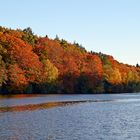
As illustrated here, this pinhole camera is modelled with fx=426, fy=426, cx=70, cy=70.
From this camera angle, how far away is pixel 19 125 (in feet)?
144

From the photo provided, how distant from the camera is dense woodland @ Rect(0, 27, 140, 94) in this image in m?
117

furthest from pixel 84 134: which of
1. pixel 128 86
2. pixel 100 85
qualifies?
pixel 128 86

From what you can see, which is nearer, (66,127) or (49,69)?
(66,127)

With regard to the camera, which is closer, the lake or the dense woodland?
the lake

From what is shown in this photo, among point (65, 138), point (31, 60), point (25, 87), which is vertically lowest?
point (65, 138)

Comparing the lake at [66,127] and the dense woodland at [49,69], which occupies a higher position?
the dense woodland at [49,69]

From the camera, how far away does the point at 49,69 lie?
131 meters

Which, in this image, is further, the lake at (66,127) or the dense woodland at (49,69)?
the dense woodland at (49,69)

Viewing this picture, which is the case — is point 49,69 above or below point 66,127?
above

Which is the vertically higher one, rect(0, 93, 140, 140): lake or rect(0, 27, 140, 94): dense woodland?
rect(0, 27, 140, 94): dense woodland

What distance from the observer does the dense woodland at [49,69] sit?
384 feet

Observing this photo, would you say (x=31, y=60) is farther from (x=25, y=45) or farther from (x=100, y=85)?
(x=100, y=85)

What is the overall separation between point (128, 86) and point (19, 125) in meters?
141

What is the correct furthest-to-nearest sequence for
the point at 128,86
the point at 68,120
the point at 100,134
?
the point at 128,86 < the point at 68,120 < the point at 100,134
